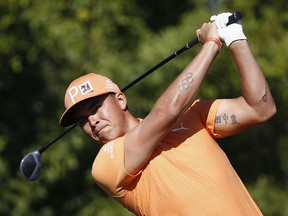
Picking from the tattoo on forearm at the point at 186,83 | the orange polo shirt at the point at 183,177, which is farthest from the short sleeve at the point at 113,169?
the tattoo on forearm at the point at 186,83

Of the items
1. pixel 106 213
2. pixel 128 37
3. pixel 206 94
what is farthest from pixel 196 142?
pixel 128 37

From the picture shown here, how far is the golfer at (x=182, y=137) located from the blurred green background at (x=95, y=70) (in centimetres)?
509

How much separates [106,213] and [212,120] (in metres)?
6.25

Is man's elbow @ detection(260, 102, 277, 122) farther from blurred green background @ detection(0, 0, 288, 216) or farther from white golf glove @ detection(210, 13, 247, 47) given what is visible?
blurred green background @ detection(0, 0, 288, 216)

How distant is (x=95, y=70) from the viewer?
11867 mm

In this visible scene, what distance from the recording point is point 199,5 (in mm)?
12133

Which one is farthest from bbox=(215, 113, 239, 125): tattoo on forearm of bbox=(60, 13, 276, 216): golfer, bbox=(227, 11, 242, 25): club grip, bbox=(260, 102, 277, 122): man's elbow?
bbox=(227, 11, 242, 25): club grip

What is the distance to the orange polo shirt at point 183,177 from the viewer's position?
17.5ft

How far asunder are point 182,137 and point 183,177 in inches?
10.0

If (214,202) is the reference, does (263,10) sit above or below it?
below

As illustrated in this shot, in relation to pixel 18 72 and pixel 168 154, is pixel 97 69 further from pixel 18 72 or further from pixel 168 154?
pixel 168 154

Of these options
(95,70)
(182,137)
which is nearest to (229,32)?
(182,137)

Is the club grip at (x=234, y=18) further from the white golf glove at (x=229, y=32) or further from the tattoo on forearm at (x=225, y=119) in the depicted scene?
the tattoo on forearm at (x=225, y=119)

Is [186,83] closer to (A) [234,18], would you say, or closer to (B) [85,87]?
(A) [234,18]
